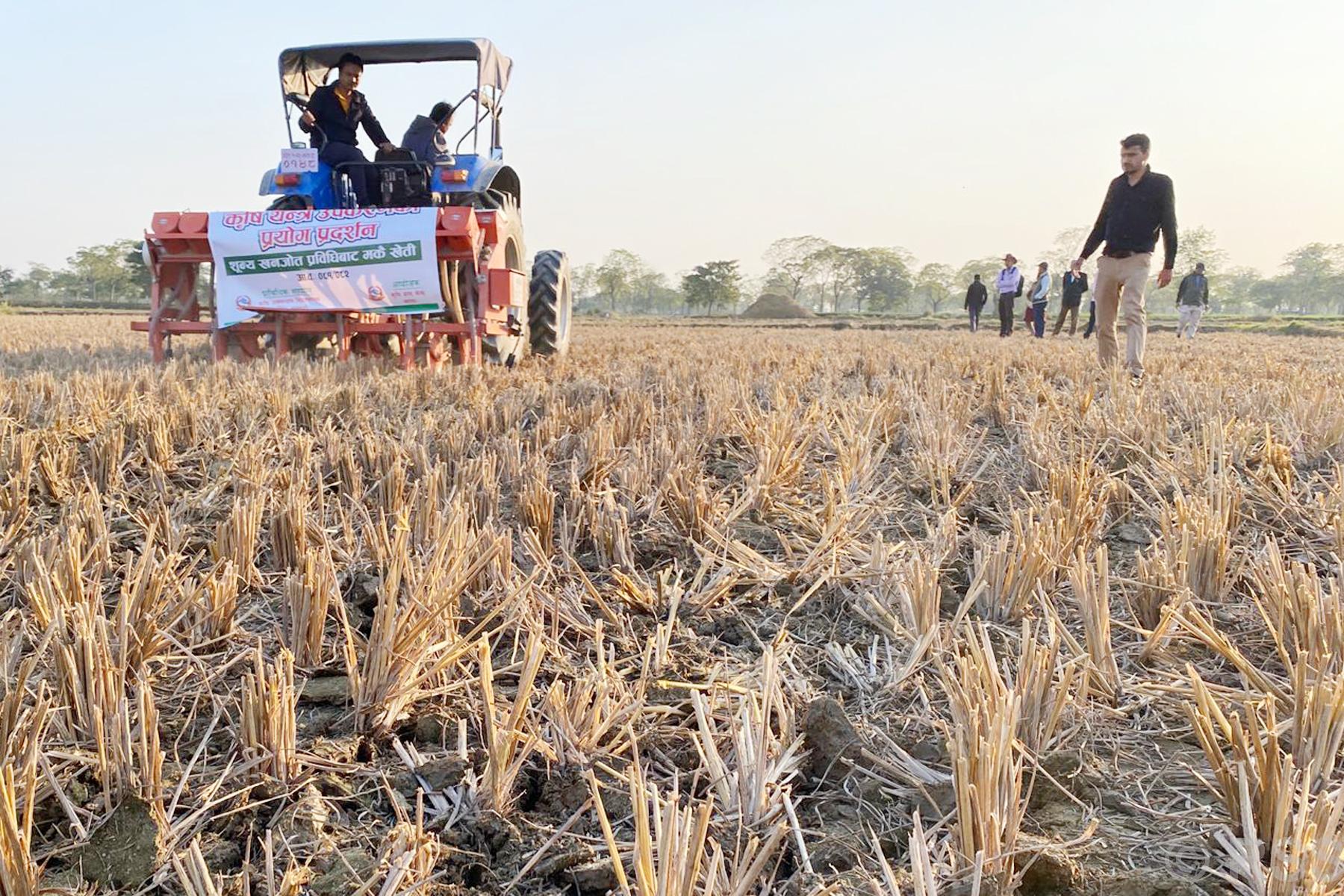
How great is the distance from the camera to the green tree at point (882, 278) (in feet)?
271

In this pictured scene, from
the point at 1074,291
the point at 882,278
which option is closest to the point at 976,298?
the point at 1074,291

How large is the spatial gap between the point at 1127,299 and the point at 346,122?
5729 millimetres

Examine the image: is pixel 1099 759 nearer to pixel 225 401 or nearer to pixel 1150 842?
pixel 1150 842

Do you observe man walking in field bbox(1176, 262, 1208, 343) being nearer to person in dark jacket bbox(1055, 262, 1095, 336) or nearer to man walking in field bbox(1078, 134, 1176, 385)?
person in dark jacket bbox(1055, 262, 1095, 336)

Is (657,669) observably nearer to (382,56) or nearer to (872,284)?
(382,56)

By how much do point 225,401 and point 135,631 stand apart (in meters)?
2.28

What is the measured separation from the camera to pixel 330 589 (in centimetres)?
148

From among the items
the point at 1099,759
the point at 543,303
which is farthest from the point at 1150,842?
the point at 543,303

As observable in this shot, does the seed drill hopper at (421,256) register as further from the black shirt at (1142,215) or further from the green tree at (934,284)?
the green tree at (934,284)

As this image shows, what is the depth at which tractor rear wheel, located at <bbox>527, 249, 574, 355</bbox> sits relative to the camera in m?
7.45

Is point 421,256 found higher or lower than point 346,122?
lower

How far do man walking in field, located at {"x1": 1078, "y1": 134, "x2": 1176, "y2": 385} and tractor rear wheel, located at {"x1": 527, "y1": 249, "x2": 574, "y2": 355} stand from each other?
4304mm

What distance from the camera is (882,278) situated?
273 feet

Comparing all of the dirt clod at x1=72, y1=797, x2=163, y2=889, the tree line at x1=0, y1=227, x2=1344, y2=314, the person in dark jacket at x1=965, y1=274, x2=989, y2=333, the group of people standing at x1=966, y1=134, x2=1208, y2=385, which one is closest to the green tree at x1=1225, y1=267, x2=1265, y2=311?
the tree line at x1=0, y1=227, x2=1344, y2=314
